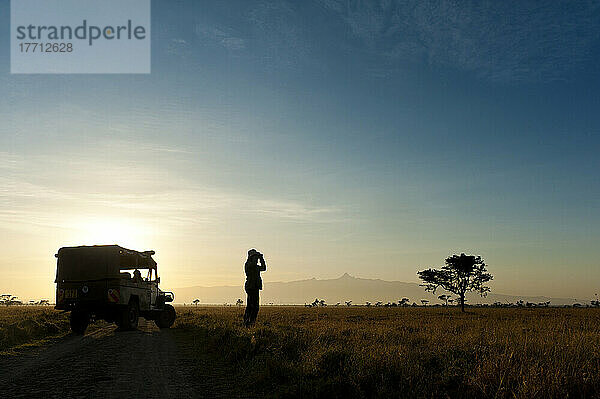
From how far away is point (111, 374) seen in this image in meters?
11.4

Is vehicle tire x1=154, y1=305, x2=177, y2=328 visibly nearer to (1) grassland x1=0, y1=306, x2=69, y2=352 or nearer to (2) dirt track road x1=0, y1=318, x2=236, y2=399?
(1) grassland x1=0, y1=306, x2=69, y2=352

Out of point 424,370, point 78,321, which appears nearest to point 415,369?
point 424,370

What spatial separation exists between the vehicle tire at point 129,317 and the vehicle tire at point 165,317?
3.12 metres

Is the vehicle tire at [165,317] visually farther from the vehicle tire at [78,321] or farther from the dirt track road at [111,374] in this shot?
the dirt track road at [111,374]

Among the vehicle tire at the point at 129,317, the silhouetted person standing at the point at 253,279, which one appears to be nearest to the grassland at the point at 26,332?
the vehicle tire at the point at 129,317

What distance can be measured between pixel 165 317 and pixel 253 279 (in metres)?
10.0

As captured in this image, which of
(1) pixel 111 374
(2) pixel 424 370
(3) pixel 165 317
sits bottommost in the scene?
(3) pixel 165 317

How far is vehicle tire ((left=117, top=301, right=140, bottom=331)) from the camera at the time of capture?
2467 cm

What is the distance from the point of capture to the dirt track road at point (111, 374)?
30.9 ft

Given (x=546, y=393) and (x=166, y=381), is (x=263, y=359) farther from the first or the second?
(x=546, y=393)

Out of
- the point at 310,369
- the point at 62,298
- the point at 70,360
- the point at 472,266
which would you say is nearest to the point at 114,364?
the point at 70,360

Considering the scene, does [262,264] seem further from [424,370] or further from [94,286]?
[424,370]

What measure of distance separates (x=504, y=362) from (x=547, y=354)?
151 centimetres

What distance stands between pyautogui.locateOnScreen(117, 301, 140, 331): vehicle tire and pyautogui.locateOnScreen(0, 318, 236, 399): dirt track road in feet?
22.9
